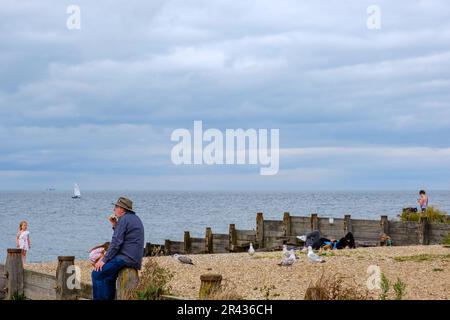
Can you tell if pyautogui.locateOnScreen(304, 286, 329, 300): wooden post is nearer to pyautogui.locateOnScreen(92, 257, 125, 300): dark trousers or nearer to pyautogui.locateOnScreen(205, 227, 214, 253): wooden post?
pyautogui.locateOnScreen(92, 257, 125, 300): dark trousers

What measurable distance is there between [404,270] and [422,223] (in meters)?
8.59

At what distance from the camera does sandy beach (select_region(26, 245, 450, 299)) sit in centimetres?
1491

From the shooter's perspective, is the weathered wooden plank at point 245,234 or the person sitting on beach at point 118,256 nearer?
the person sitting on beach at point 118,256

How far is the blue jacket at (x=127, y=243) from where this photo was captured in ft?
33.1

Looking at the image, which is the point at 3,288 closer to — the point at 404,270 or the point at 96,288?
the point at 96,288

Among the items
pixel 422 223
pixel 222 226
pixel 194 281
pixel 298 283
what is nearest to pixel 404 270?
pixel 298 283

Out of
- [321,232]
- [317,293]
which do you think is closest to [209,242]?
[321,232]

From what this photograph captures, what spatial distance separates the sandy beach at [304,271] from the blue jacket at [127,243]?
3.34 metres

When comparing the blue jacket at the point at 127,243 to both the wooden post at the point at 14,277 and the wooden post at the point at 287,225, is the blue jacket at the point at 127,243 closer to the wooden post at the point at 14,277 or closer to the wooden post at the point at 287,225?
the wooden post at the point at 14,277

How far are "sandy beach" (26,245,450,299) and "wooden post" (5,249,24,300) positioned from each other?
10.8ft

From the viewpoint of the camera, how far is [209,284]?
9.20m

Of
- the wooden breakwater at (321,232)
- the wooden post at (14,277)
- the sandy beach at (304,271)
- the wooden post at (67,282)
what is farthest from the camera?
the wooden breakwater at (321,232)

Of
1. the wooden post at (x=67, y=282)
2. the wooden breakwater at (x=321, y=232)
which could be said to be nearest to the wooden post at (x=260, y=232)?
the wooden breakwater at (x=321, y=232)
